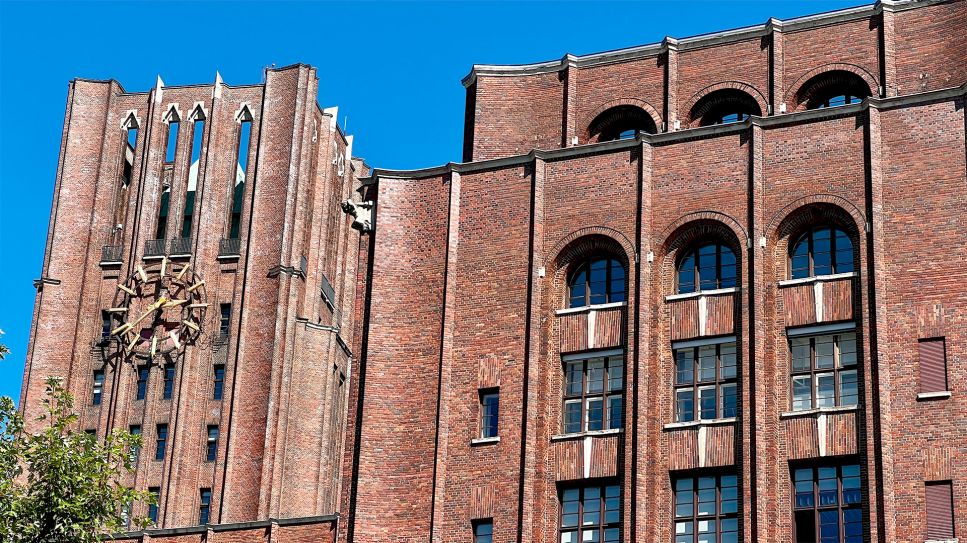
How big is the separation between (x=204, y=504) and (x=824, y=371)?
4204 cm

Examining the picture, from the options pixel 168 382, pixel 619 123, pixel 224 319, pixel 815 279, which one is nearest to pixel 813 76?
pixel 619 123

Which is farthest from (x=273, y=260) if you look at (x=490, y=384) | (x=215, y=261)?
(x=490, y=384)

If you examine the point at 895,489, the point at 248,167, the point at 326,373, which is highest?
the point at 248,167

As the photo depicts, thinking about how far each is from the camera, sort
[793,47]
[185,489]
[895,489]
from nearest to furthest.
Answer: [895,489]
[793,47]
[185,489]

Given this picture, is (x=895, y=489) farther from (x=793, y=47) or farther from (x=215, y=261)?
(x=215, y=261)

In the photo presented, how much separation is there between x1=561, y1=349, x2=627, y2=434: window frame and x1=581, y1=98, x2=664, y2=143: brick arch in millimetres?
9294

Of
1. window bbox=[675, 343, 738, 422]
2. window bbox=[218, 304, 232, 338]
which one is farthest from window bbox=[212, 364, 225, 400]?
window bbox=[675, 343, 738, 422]

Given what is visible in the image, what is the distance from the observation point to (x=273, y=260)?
92.7m

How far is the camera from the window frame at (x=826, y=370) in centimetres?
5120

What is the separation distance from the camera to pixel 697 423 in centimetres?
5209

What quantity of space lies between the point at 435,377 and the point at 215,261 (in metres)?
39.5

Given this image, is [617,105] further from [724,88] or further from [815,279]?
[815,279]

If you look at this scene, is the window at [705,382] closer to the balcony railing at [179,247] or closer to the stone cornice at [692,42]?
the stone cornice at [692,42]

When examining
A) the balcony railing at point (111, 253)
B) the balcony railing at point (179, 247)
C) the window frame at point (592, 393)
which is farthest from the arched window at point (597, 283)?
the balcony railing at point (111, 253)
